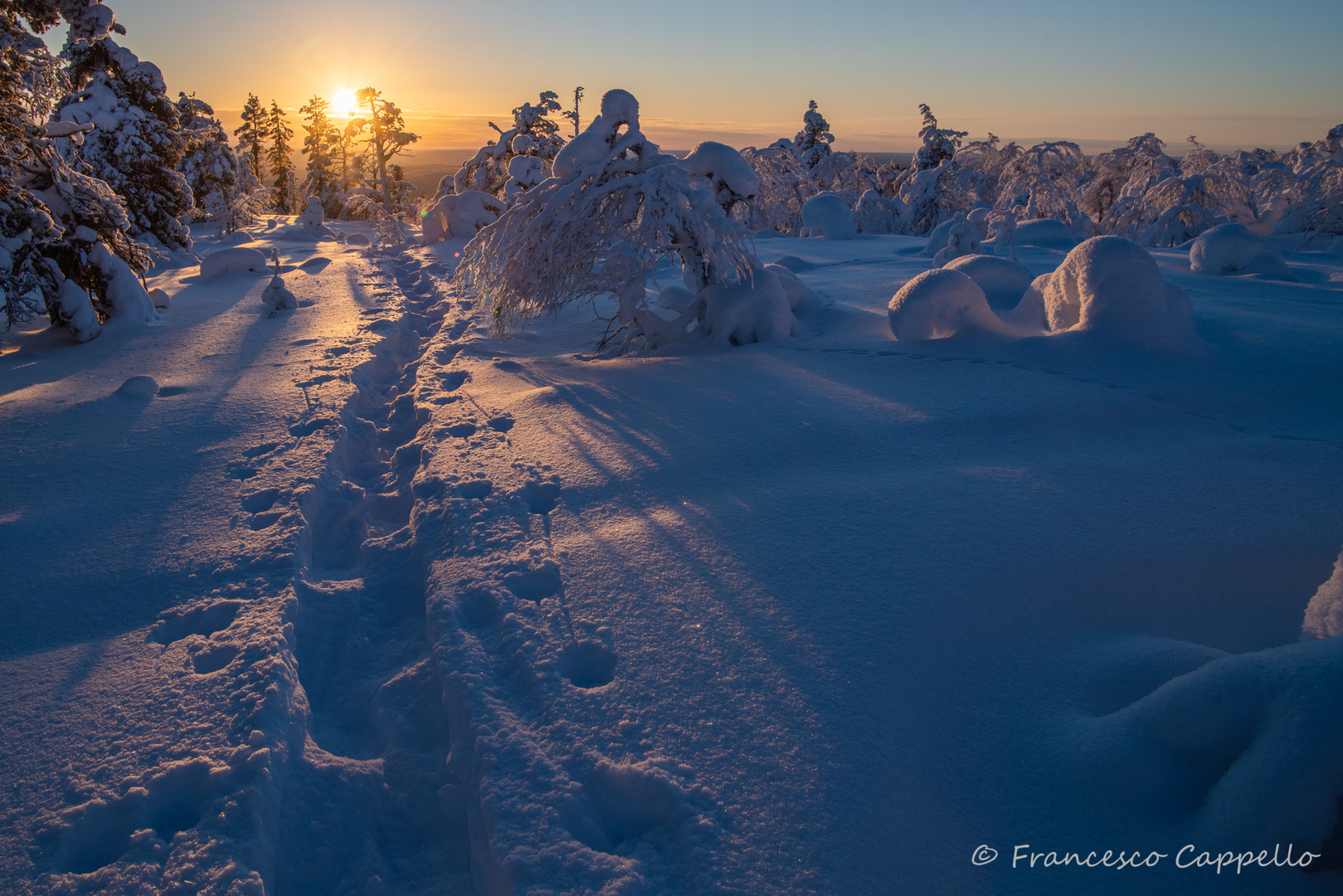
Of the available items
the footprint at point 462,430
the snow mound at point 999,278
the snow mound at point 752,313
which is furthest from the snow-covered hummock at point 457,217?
the footprint at point 462,430

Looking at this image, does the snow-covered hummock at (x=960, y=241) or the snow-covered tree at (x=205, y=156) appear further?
the snow-covered tree at (x=205, y=156)

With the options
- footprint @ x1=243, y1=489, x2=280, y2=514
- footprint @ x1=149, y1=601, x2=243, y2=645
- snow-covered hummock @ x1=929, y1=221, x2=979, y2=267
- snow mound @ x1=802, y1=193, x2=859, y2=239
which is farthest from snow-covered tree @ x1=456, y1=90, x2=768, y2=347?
snow mound @ x1=802, y1=193, x2=859, y2=239

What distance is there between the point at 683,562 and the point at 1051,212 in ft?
52.5

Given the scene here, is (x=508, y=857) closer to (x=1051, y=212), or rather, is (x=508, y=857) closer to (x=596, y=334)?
(x=596, y=334)

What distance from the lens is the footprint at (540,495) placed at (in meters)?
3.45

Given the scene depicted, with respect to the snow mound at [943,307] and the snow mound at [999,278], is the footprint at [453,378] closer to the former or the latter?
the snow mound at [943,307]

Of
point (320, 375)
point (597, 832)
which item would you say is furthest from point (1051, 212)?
point (597, 832)

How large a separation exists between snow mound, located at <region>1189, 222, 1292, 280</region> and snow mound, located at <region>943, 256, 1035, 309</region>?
139 inches

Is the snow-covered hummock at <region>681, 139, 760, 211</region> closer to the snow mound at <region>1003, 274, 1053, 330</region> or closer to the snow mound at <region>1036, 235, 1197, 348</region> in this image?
the snow mound at <region>1003, 274, 1053, 330</region>

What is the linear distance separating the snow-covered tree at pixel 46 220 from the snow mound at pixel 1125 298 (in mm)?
10400

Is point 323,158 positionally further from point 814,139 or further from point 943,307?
point 943,307

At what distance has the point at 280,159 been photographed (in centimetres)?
4162

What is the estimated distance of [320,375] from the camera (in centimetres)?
594

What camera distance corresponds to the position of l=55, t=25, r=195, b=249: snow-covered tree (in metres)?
15.7
